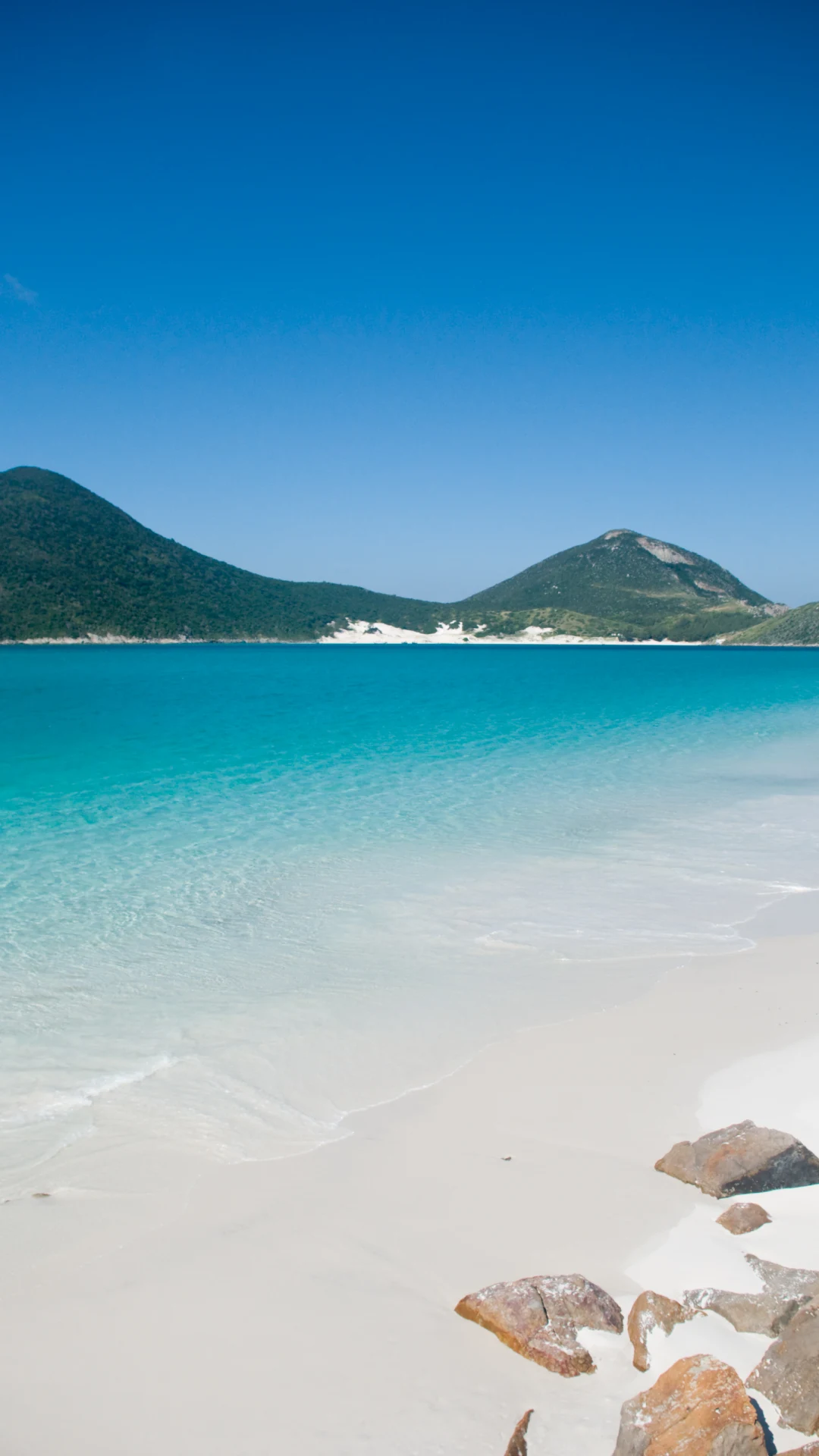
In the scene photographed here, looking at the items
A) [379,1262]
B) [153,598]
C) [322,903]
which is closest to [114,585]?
[153,598]

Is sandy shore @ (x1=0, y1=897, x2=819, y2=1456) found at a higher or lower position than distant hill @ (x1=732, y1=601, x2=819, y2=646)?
lower

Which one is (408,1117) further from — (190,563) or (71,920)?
(190,563)

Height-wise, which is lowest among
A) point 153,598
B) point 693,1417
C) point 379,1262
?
point 379,1262

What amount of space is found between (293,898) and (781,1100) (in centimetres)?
563

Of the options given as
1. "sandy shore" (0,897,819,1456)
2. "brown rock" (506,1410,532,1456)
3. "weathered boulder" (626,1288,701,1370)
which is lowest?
"sandy shore" (0,897,819,1456)

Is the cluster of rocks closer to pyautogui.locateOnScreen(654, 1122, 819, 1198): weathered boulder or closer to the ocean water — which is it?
pyautogui.locateOnScreen(654, 1122, 819, 1198): weathered boulder

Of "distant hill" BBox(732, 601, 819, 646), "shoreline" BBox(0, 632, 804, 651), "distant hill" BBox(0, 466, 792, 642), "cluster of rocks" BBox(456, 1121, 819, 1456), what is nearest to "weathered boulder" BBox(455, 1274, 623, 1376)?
"cluster of rocks" BBox(456, 1121, 819, 1456)

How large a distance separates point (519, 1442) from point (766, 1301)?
3.37 ft

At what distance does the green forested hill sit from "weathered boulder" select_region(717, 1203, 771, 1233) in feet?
395

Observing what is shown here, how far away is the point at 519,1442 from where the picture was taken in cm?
276

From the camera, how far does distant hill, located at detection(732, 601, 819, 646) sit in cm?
17488

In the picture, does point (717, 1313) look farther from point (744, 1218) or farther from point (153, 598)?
point (153, 598)

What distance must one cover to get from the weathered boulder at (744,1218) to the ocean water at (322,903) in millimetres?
2102

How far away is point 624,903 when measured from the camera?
31.0 feet
